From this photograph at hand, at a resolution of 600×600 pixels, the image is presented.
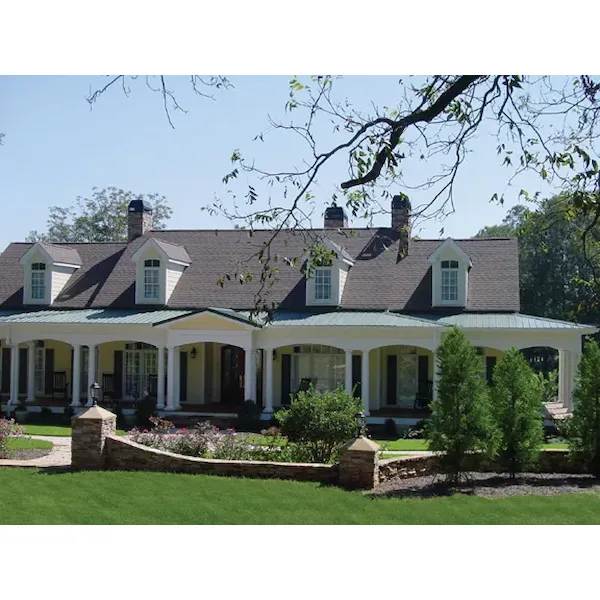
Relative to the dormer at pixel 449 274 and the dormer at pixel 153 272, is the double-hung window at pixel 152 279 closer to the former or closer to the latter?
the dormer at pixel 153 272

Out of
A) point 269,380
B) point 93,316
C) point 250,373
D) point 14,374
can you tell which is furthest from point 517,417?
point 14,374

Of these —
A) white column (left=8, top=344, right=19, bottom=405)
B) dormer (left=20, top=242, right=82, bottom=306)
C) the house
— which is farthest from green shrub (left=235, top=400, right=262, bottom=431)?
dormer (left=20, top=242, right=82, bottom=306)

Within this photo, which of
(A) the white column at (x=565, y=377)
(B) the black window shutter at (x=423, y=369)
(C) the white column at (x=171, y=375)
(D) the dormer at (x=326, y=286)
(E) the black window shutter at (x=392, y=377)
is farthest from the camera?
(D) the dormer at (x=326, y=286)

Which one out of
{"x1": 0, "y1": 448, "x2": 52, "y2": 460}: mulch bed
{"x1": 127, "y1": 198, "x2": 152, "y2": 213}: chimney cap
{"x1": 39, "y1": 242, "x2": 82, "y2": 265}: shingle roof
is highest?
{"x1": 127, "y1": 198, "x2": 152, "y2": 213}: chimney cap

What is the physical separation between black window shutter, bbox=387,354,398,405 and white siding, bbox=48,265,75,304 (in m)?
11.7

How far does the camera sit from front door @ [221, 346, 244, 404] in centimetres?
2648

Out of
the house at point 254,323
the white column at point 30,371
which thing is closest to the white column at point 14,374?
the house at point 254,323

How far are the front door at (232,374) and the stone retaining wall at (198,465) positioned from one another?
12.4m

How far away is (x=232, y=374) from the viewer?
87.5 ft

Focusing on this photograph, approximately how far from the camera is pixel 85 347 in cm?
2670

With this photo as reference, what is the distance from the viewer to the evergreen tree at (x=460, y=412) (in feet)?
41.3

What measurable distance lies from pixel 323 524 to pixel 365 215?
165 inches

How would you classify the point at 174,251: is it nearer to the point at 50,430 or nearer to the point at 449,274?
the point at 50,430

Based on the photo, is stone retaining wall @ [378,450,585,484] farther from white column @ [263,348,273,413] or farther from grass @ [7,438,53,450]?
white column @ [263,348,273,413]
